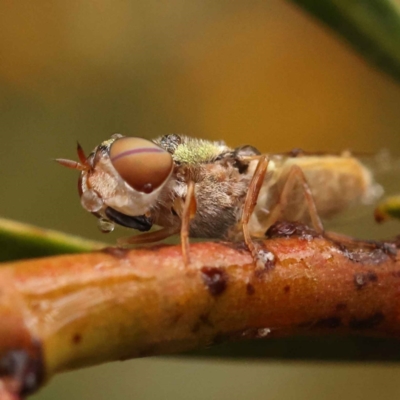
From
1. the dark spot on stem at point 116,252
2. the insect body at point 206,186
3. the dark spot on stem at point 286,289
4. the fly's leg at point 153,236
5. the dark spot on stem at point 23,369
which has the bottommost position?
the dark spot on stem at point 23,369

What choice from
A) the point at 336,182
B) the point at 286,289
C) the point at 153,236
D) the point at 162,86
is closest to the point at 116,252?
the point at 286,289

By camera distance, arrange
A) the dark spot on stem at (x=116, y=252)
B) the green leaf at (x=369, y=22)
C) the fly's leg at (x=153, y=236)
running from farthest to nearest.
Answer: the fly's leg at (x=153, y=236) → the green leaf at (x=369, y=22) → the dark spot on stem at (x=116, y=252)

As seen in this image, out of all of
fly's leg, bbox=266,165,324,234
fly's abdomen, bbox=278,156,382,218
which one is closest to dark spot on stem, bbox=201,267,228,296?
fly's leg, bbox=266,165,324,234

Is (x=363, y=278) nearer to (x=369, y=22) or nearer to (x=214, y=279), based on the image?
(x=214, y=279)

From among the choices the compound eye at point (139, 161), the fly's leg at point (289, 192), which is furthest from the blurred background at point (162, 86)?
the compound eye at point (139, 161)

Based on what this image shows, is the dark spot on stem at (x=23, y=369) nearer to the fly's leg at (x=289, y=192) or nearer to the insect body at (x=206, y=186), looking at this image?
the insect body at (x=206, y=186)

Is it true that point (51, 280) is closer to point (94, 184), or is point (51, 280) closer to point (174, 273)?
point (174, 273)
